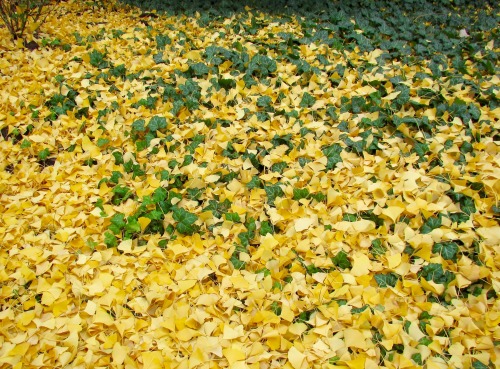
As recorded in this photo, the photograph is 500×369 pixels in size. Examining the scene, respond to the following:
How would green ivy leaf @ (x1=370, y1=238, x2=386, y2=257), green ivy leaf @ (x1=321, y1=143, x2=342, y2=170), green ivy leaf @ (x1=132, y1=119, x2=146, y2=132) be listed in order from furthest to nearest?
green ivy leaf @ (x1=132, y1=119, x2=146, y2=132), green ivy leaf @ (x1=321, y1=143, x2=342, y2=170), green ivy leaf @ (x1=370, y1=238, x2=386, y2=257)

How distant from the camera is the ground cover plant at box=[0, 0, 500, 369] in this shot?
161cm

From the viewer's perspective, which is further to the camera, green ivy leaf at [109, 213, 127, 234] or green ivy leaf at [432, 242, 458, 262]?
green ivy leaf at [109, 213, 127, 234]

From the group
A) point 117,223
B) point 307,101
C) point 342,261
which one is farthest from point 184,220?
point 307,101

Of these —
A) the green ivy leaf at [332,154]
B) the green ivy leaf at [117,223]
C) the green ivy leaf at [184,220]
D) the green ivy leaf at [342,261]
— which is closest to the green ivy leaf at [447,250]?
the green ivy leaf at [342,261]

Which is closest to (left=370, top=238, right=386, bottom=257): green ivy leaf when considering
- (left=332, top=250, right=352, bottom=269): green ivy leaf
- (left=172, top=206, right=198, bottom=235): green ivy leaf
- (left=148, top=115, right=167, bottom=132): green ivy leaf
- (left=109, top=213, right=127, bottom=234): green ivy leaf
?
(left=332, top=250, right=352, bottom=269): green ivy leaf

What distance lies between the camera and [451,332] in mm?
1601

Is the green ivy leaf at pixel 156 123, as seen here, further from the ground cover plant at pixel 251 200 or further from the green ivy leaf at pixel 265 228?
the green ivy leaf at pixel 265 228

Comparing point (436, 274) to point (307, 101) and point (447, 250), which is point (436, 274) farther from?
point (307, 101)

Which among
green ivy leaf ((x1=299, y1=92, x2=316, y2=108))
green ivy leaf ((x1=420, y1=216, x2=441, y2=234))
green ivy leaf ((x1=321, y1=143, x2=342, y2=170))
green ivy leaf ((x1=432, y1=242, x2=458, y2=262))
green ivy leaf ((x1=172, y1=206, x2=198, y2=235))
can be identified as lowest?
green ivy leaf ((x1=172, y1=206, x2=198, y2=235))

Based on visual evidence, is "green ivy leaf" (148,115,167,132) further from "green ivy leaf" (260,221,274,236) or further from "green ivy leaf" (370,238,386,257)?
"green ivy leaf" (370,238,386,257)

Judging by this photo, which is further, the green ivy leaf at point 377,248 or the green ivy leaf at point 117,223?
the green ivy leaf at point 117,223

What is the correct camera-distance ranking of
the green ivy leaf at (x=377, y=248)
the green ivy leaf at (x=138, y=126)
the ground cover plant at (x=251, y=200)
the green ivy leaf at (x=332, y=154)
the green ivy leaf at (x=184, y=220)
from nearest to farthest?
the ground cover plant at (x=251, y=200)
the green ivy leaf at (x=377, y=248)
the green ivy leaf at (x=184, y=220)
the green ivy leaf at (x=332, y=154)
the green ivy leaf at (x=138, y=126)

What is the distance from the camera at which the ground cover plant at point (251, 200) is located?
1.61m

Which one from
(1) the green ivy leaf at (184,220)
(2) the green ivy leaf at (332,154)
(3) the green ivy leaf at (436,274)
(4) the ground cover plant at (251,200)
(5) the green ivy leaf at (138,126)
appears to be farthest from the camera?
(5) the green ivy leaf at (138,126)
